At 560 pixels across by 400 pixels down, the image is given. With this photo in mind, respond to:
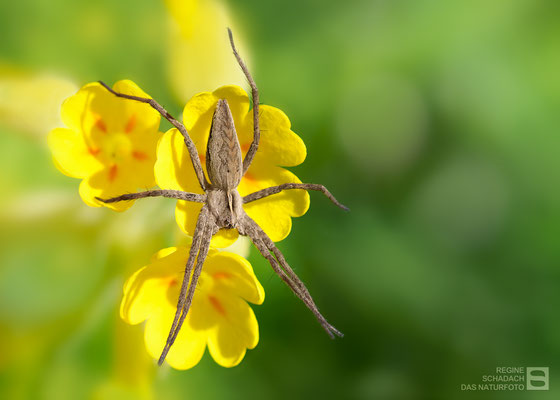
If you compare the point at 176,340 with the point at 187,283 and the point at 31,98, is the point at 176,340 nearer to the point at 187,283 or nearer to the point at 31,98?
the point at 187,283

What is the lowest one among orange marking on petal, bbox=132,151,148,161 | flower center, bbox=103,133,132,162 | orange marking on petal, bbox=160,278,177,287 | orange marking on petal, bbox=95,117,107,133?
orange marking on petal, bbox=160,278,177,287

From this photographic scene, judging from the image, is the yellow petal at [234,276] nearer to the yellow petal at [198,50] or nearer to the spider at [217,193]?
the spider at [217,193]

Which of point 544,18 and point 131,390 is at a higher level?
point 544,18

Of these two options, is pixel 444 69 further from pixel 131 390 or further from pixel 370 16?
pixel 131 390

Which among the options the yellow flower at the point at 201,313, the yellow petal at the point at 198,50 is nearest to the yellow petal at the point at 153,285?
the yellow flower at the point at 201,313

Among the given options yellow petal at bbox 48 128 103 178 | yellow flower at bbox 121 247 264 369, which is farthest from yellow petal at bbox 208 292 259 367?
yellow petal at bbox 48 128 103 178

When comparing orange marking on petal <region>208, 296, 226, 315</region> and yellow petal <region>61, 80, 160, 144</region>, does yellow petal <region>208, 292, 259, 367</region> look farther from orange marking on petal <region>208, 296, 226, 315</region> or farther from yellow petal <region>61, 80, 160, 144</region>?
yellow petal <region>61, 80, 160, 144</region>

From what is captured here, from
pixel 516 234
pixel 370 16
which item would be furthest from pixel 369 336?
pixel 370 16

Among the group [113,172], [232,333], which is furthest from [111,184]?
[232,333]
